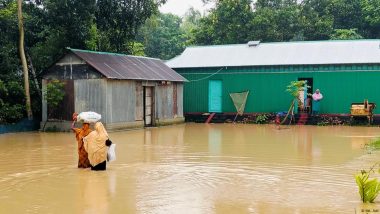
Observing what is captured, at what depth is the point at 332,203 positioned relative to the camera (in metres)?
7.11

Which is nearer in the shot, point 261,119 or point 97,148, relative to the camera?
point 97,148

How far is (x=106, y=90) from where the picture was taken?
760 inches

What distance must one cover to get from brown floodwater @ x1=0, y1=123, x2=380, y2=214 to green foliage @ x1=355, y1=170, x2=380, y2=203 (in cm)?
18

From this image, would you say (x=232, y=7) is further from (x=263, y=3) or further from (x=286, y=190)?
(x=286, y=190)

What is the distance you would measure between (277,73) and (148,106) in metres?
6.74

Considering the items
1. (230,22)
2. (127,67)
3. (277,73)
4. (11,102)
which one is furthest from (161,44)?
(11,102)

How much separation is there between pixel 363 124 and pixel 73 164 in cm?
1547

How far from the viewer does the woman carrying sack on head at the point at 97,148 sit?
9891 mm

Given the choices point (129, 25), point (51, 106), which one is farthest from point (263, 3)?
point (51, 106)

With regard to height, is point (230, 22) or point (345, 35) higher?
point (230, 22)

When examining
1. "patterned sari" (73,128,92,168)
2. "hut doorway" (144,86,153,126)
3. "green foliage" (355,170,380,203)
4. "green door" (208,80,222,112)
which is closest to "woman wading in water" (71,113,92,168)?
"patterned sari" (73,128,92,168)

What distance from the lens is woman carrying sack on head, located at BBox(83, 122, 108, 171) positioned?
9891mm

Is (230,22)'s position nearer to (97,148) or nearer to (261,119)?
(261,119)

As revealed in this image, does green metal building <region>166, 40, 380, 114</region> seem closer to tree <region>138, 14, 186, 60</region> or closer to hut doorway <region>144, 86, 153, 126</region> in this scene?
hut doorway <region>144, 86, 153, 126</region>
